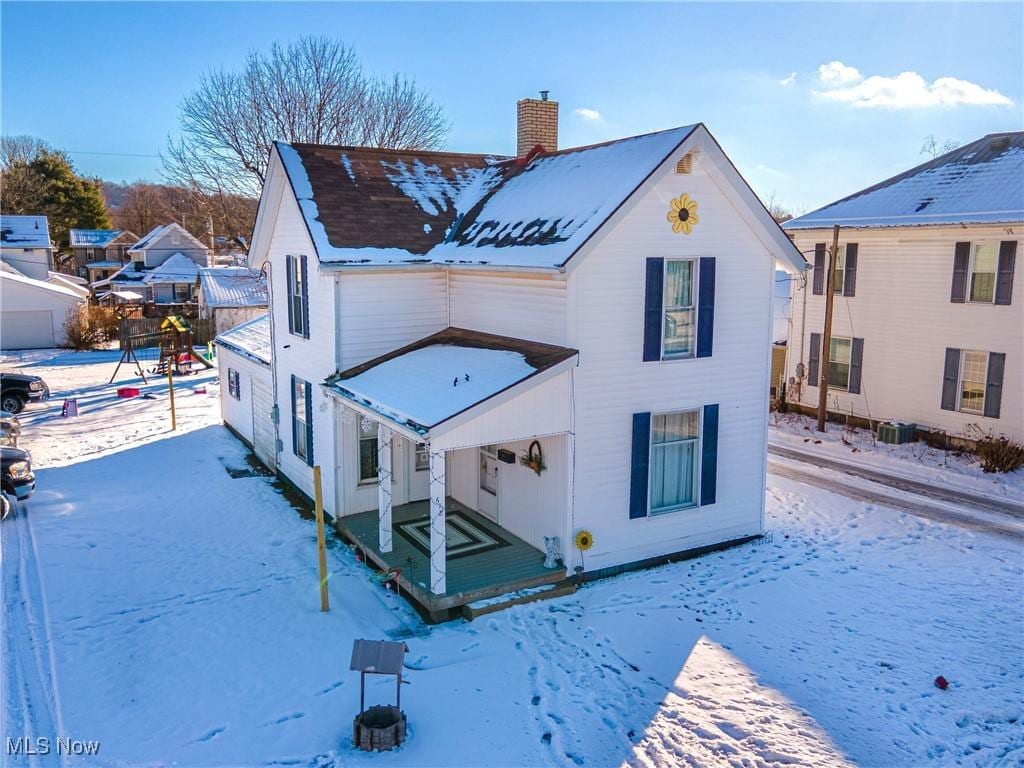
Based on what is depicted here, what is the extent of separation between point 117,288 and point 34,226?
627 centimetres

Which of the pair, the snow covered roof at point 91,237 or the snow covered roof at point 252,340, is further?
the snow covered roof at point 91,237

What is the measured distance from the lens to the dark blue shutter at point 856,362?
71.6 ft

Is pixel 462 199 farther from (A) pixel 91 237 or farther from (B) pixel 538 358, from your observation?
(A) pixel 91 237

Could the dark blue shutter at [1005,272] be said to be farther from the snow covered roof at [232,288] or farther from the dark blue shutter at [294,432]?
the snow covered roof at [232,288]

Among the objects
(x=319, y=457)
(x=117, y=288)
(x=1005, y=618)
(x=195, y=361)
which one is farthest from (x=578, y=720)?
(x=117, y=288)

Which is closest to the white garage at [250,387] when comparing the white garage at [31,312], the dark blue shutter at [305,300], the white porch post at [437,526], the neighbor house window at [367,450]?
the dark blue shutter at [305,300]

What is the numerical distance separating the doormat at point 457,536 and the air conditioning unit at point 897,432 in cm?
1260

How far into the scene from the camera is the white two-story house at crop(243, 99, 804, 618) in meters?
11.0

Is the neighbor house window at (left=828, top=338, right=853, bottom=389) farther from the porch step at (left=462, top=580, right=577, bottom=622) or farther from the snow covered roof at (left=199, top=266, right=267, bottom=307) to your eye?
the snow covered roof at (left=199, top=266, right=267, bottom=307)

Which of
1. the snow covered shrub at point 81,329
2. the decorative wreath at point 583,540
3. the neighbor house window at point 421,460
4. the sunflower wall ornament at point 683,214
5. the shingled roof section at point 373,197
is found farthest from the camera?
the snow covered shrub at point 81,329

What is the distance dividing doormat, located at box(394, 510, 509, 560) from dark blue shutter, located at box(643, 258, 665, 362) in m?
3.93

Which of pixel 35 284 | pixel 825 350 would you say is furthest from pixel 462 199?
pixel 35 284

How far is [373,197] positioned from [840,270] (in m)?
14.5

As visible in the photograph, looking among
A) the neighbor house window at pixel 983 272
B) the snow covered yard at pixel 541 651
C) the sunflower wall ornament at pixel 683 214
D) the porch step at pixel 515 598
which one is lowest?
the snow covered yard at pixel 541 651
